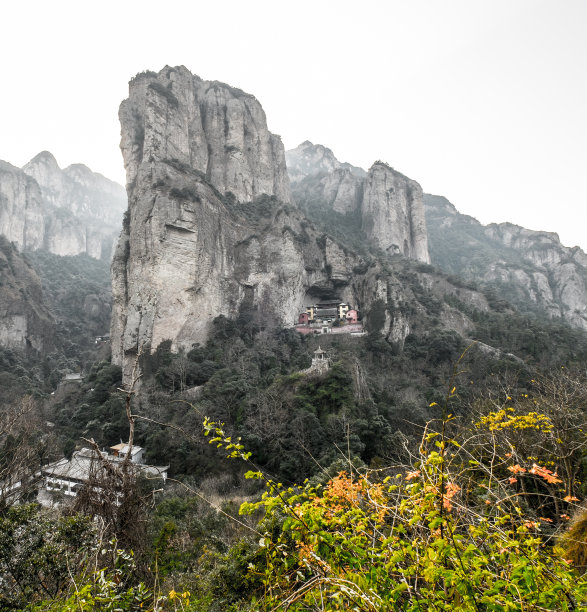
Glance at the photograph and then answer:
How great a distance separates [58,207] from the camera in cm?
9625

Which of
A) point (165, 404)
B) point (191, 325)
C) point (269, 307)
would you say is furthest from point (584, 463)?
point (269, 307)

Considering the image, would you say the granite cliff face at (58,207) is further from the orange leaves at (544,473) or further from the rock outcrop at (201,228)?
the orange leaves at (544,473)

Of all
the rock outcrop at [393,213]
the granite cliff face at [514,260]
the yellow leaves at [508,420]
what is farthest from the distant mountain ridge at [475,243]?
the yellow leaves at [508,420]

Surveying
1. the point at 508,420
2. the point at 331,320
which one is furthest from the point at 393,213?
the point at 508,420

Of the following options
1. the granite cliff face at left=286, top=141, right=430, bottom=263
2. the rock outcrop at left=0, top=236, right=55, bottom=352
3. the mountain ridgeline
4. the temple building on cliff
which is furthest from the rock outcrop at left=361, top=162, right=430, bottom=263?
the rock outcrop at left=0, top=236, right=55, bottom=352

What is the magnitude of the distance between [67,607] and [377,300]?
38016 millimetres

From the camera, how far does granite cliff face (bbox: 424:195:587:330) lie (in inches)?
2404

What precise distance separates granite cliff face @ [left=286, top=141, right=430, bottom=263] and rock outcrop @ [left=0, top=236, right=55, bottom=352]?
Result: 45.7 metres

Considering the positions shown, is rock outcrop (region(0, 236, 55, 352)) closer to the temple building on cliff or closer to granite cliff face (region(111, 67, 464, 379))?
granite cliff face (region(111, 67, 464, 379))

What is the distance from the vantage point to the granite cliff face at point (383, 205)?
61.2 m

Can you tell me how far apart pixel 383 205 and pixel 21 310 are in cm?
5657

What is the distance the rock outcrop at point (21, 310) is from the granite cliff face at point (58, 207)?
30.3 metres

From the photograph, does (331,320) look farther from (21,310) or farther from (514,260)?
(514,260)

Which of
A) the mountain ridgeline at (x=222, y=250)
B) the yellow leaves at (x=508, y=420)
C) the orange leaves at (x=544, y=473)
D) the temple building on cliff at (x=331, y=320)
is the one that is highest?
the mountain ridgeline at (x=222, y=250)
